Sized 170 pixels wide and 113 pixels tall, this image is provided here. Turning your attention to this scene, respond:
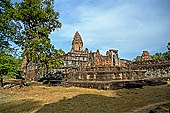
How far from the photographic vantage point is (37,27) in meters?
14.1

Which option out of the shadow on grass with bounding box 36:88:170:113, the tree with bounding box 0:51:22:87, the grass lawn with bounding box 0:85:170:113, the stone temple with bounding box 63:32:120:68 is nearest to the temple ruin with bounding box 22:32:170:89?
the stone temple with bounding box 63:32:120:68

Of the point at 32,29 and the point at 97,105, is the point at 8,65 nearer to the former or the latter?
the point at 32,29

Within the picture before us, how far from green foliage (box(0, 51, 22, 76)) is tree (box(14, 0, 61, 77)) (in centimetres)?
102

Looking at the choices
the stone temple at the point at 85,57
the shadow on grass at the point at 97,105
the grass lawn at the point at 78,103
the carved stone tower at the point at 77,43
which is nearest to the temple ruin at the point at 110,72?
the stone temple at the point at 85,57

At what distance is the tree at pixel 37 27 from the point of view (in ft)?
43.5

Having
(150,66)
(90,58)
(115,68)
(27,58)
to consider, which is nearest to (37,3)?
(27,58)

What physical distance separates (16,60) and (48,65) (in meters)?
2.90

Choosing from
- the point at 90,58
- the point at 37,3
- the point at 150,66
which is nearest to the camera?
the point at 37,3

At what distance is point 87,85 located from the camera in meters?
14.4

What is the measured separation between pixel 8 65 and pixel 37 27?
448 centimetres

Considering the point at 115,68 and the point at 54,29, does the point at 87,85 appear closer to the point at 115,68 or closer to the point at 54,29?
the point at 115,68

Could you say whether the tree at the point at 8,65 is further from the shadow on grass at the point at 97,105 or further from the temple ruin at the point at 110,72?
the shadow on grass at the point at 97,105

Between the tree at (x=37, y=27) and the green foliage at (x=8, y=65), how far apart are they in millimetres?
1023

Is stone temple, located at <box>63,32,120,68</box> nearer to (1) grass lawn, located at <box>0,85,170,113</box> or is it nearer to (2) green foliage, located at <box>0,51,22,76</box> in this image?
(2) green foliage, located at <box>0,51,22,76</box>
